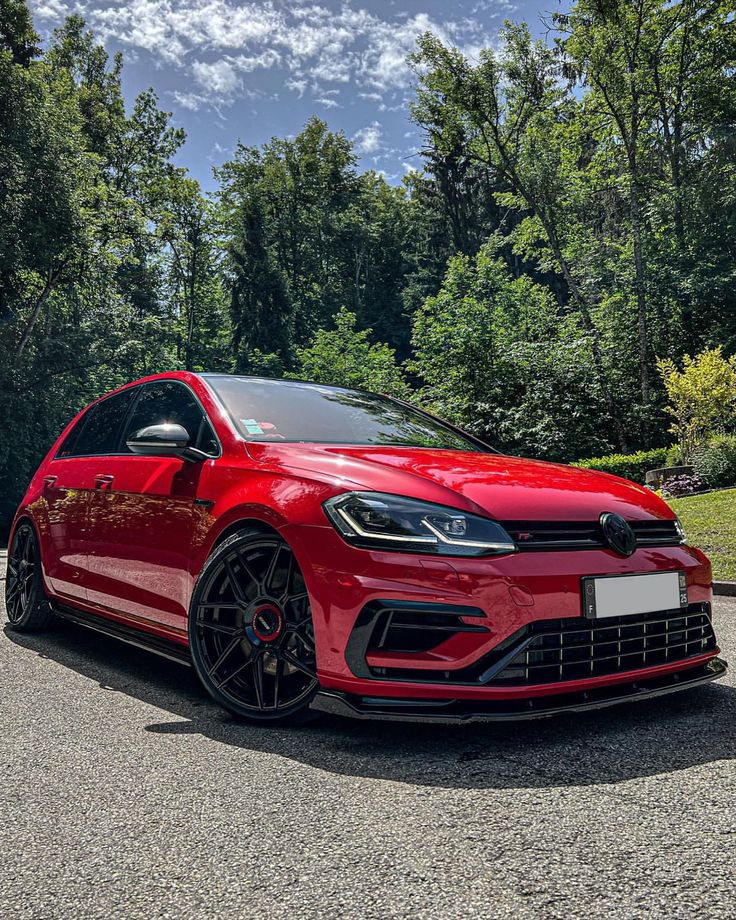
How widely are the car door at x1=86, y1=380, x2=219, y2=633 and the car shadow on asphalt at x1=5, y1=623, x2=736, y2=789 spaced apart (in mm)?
491

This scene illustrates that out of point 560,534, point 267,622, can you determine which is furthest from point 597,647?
point 267,622

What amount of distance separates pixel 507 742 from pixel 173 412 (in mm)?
2373

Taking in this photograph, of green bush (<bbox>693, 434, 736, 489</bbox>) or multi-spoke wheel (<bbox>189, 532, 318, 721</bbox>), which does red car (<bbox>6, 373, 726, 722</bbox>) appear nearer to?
multi-spoke wheel (<bbox>189, 532, 318, 721</bbox>)

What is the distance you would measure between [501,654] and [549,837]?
701 millimetres

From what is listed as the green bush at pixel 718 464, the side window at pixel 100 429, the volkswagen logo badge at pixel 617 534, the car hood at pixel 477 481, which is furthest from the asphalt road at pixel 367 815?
the green bush at pixel 718 464

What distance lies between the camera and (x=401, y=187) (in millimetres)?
57250

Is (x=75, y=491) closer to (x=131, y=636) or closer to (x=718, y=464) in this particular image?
(x=131, y=636)

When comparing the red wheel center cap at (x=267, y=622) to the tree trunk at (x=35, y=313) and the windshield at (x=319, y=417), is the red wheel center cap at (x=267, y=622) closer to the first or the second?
the windshield at (x=319, y=417)

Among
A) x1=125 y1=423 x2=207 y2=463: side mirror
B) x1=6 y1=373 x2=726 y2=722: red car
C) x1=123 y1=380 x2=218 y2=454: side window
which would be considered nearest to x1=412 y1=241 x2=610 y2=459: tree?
x1=123 y1=380 x2=218 y2=454: side window

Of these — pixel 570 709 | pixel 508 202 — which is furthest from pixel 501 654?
pixel 508 202

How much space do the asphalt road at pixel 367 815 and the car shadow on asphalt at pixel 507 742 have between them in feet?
0.03

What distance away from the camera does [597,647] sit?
2818 mm

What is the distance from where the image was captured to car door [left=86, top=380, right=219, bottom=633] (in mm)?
3598

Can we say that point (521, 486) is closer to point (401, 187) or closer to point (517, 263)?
point (517, 263)
